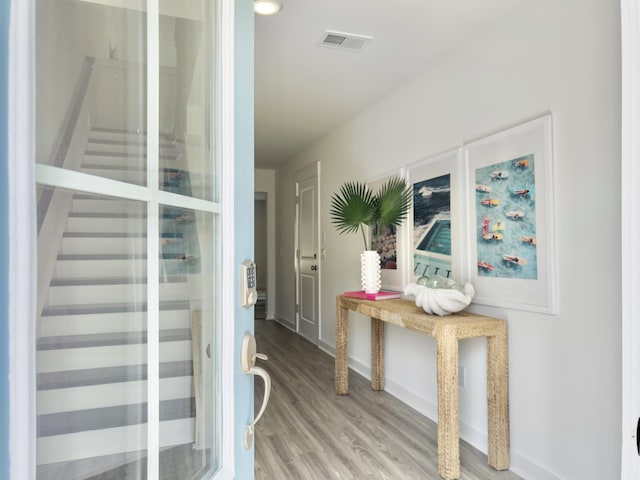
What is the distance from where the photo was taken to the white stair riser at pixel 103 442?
417mm

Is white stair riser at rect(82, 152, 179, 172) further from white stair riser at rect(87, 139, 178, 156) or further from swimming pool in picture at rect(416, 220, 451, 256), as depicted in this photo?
swimming pool in picture at rect(416, 220, 451, 256)

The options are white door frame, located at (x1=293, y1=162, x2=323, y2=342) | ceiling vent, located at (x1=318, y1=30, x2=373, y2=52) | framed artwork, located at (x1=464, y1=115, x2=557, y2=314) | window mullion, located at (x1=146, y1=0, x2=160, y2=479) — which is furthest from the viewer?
white door frame, located at (x1=293, y1=162, x2=323, y2=342)

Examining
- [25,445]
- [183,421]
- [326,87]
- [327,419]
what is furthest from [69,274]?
[326,87]

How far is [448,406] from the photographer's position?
7.16 feet

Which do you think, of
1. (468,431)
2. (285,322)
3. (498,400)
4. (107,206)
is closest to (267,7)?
(107,206)

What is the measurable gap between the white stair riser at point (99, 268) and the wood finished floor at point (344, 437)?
2011 millimetres

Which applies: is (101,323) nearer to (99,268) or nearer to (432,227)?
(99,268)

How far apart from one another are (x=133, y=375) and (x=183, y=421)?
186 millimetres

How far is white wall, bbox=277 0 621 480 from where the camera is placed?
1.80 meters
